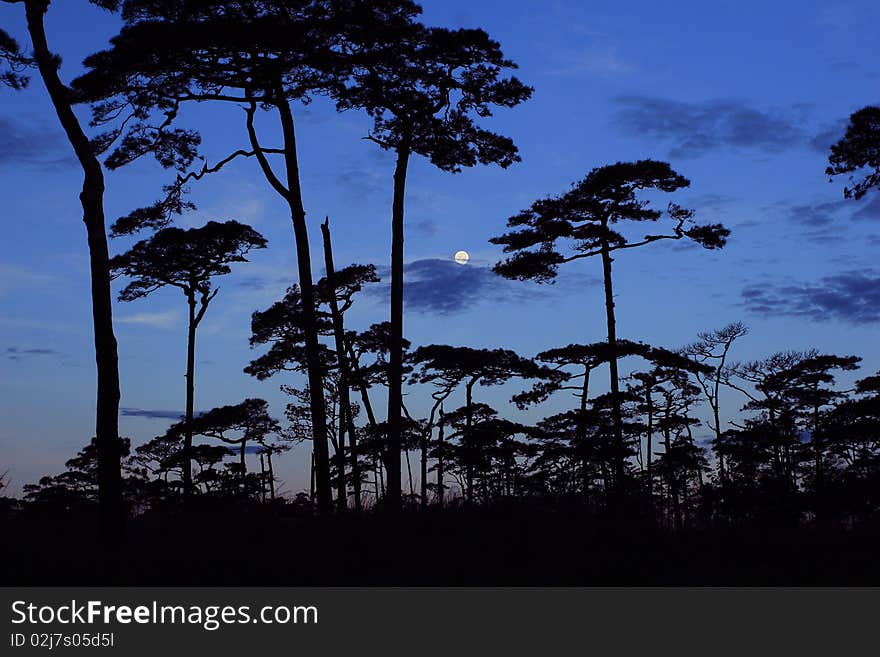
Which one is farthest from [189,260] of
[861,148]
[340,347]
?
[861,148]

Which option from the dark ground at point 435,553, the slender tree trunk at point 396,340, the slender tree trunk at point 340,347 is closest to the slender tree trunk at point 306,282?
the slender tree trunk at point 396,340

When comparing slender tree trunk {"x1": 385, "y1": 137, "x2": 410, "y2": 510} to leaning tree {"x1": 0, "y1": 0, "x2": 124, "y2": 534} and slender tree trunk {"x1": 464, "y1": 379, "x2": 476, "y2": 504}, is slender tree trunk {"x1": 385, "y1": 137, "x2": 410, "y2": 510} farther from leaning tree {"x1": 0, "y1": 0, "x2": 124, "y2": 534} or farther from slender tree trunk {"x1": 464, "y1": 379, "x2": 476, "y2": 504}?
slender tree trunk {"x1": 464, "y1": 379, "x2": 476, "y2": 504}

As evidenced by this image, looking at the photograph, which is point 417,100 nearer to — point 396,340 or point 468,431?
point 396,340

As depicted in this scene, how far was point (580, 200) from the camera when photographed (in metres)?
27.8

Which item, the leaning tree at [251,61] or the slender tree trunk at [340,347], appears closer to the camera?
the leaning tree at [251,61]

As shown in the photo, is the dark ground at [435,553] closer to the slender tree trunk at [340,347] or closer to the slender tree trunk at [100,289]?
the slender tree trunk at [100,289]

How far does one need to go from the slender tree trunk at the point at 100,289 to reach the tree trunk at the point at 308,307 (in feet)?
15.5

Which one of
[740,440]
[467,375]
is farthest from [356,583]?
[740,440]

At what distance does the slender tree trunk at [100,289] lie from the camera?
11.3 m

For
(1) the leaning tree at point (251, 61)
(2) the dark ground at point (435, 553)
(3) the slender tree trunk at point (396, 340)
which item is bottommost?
(2) the dark ground at point (435, 553)

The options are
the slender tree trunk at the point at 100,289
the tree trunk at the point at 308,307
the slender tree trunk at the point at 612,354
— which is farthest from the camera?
the slender tree trunk at the point at 612,354

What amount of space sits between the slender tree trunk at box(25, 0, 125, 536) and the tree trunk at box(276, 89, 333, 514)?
15.5 feet
